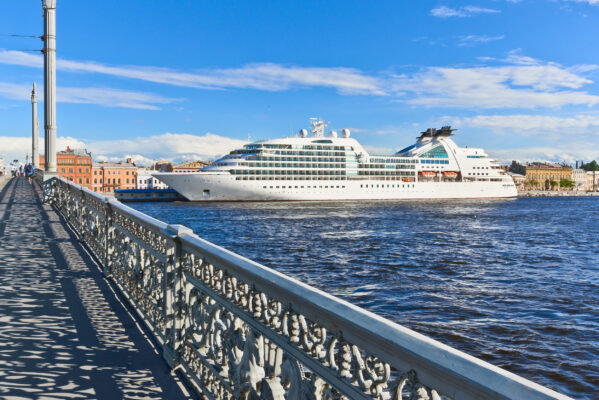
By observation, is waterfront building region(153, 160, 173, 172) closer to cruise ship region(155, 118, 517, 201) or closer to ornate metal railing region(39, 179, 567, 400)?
cruise ship region(155, 118, 517, 201)

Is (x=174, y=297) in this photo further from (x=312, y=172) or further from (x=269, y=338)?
(x=312, y=172)

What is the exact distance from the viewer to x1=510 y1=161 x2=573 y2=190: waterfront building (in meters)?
153

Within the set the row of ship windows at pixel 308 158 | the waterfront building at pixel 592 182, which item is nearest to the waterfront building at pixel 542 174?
the waterfront building at pixel 592 182

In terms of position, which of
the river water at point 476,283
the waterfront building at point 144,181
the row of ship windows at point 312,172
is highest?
the row of ship windows at point 312,172

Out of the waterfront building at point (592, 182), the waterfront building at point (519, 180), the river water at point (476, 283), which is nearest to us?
the river water at point (476, 283)

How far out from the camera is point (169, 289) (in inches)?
145

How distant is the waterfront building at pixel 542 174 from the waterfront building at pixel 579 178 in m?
6.35

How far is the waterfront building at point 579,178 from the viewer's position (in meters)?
168

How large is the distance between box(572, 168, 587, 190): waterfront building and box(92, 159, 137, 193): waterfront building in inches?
5596

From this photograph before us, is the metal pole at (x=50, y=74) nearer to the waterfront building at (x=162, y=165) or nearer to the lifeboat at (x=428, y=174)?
the lifeboat at (x=428, y=174)

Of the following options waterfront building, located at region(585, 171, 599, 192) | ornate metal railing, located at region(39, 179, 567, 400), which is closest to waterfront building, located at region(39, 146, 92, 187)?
ornate metal railing, located at region(39, 179, 567, 400)

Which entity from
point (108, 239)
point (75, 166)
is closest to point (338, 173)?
point (75, 166)

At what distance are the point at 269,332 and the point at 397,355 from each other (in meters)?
0.92

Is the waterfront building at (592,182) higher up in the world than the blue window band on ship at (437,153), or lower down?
lower down
